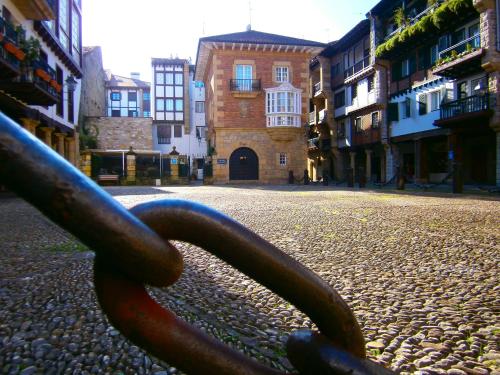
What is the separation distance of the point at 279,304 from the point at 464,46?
21646mm

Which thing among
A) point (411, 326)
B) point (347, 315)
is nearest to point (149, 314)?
point (347, 315)

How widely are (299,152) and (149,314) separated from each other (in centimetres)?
2987

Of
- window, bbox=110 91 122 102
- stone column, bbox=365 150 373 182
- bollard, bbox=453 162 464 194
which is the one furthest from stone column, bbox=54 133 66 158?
window, bbox=110 91 122 102

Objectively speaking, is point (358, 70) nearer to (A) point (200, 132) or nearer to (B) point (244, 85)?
(B) point (244, 85)

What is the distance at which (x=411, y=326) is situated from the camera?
92.0 inches

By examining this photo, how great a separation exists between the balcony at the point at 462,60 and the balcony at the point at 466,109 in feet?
4.92

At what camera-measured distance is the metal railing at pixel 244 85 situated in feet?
95.5

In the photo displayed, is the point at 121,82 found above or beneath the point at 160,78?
above

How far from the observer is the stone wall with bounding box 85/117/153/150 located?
38.1 metres

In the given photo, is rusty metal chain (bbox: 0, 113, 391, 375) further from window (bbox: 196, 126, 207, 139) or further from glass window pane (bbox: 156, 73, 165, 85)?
glass window pane (bbox: 156, 73, 165, 85)

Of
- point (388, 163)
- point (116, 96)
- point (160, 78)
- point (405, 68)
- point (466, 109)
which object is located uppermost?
point (160, 78)

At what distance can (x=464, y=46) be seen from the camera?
65.6 feet

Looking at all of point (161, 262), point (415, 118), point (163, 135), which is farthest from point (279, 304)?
point (163, 135)

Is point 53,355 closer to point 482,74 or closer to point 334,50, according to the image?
point 482,74
